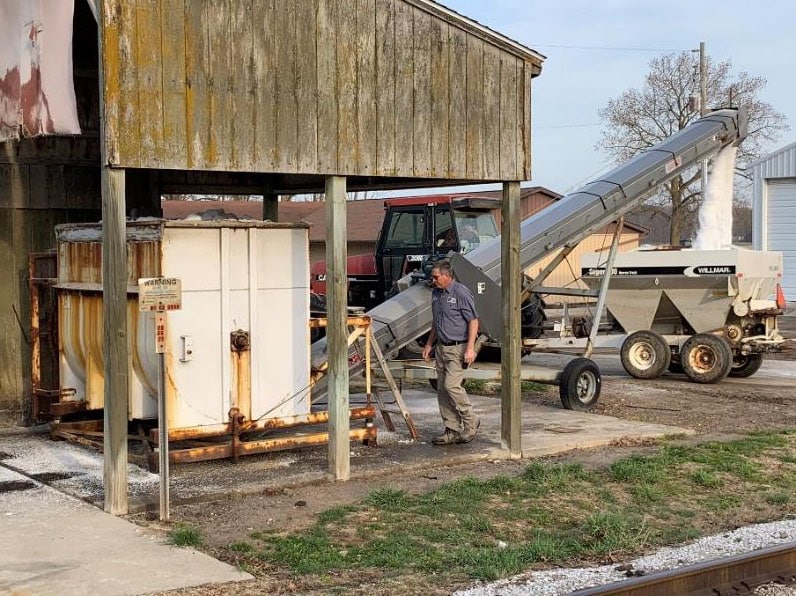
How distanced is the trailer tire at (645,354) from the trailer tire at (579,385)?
3.11 m

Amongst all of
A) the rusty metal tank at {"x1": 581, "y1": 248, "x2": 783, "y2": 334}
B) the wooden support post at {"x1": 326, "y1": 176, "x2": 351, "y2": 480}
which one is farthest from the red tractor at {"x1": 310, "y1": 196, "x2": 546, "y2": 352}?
the wooden support post at {"x1": 326, "y1": 176, "x2": 351, "y2": 480}

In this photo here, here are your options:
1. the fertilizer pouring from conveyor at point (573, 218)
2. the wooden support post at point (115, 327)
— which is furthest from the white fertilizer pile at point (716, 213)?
the wooden support post at point (115, 327)

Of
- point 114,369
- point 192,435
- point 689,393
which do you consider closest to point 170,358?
point 192,435

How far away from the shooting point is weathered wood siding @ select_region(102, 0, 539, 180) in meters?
8.34

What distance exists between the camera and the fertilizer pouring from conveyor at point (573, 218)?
13039 millimetres

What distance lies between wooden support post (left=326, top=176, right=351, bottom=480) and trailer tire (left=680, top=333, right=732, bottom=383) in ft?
28.3

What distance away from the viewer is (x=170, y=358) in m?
9.69

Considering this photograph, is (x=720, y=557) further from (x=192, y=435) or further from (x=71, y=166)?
(x=71, y=166)

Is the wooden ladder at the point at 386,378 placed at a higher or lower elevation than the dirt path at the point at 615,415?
higher

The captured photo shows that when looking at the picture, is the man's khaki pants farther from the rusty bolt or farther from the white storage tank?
the rusty bolt

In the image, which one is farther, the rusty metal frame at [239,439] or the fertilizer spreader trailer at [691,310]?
the fertilizer spreader trailer at [691,310]

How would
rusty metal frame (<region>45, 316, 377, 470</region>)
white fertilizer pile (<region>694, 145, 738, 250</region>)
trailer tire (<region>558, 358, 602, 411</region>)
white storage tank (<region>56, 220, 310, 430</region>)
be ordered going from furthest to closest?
white fertilizer pile (<region>694, 145, 738, 250</region>)
trailer tire (<region>558, 358, 602, 411</region>)
rusty metal frame (<region>45, 316, 377, 470</region>)
white storage tank (<region>56, 220, 310, 430</region>)

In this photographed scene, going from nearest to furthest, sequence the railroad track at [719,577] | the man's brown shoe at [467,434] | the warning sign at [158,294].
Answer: the railroad track at [719,577]
the warning sign at [158,294]
the man's brown shoe at [467,434]

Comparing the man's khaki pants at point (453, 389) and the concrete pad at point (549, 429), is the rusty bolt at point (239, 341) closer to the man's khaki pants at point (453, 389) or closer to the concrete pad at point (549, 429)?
the man's khaki pants at point (453, 389)
